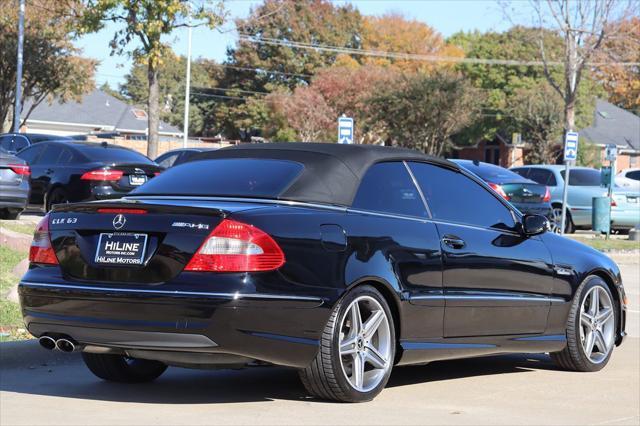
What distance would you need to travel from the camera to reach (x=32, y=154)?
20.6 m

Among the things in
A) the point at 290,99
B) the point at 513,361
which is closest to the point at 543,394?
the point at 513,361

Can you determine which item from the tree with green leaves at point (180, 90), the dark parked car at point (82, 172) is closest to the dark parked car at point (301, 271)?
the dark parked car at point (82, 172)

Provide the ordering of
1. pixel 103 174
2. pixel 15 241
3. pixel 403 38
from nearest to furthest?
pixel 15 241 < pixel 103 174 < pixel 403 38

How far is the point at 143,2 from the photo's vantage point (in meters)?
32.4

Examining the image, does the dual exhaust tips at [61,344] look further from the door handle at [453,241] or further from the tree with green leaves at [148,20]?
the tree with green leaves at [148,20]

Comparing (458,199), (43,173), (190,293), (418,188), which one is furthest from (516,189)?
(190,293)

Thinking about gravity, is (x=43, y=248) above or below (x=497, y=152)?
below

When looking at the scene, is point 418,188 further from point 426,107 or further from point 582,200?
point 426,107

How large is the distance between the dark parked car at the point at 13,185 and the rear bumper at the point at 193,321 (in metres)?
12.6

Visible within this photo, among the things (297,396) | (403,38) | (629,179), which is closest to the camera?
(297,396)

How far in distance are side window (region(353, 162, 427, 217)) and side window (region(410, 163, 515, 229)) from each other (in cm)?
13

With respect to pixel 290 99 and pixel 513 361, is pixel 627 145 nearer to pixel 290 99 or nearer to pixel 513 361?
pixel 290 99

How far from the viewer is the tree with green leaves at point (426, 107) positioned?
50.8m

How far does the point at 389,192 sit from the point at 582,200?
69.9ft
